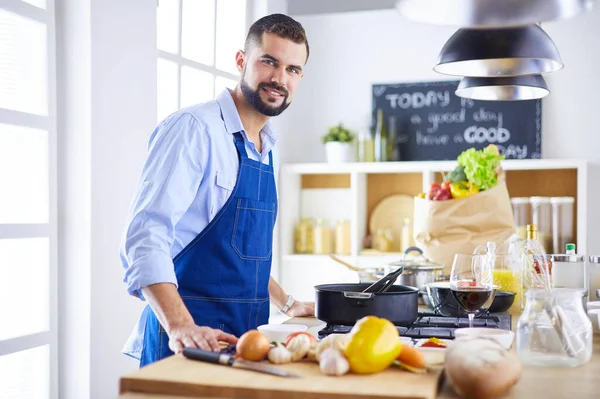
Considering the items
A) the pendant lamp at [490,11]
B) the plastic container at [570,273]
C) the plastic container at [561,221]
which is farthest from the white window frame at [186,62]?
the pendant lamp at [490,11]

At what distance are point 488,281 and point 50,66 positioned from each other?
2027mm

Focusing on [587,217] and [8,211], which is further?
[587,217]

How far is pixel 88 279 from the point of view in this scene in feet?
10.4

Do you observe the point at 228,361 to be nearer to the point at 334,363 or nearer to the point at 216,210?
the point at 334,363

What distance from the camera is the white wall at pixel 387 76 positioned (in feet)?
17.0

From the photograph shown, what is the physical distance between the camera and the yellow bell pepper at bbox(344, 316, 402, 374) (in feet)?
4.50

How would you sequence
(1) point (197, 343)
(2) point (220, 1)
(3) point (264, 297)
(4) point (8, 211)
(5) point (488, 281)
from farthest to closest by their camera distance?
(2) point (220, 1) < (4) point (8, 211) < (3) point (264, 297) < (5) point (488, 281) < (1) point (197, 343)

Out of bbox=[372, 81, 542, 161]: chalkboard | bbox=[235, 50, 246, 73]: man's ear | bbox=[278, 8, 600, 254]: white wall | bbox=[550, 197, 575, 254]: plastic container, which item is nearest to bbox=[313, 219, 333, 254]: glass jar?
bbox=[278, 8, 600, 254]: white wall

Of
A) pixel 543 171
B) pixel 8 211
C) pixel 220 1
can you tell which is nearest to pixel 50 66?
pixel 8 211

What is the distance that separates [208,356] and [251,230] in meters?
0.85

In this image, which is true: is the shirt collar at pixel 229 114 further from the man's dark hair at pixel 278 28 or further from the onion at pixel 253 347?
the onion at pixel 253 347

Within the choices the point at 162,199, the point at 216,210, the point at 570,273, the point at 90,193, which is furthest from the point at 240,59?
the point at 570,273

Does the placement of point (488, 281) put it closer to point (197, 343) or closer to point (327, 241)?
point (197, 343)

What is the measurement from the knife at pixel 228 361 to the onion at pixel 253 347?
0.05 ft
